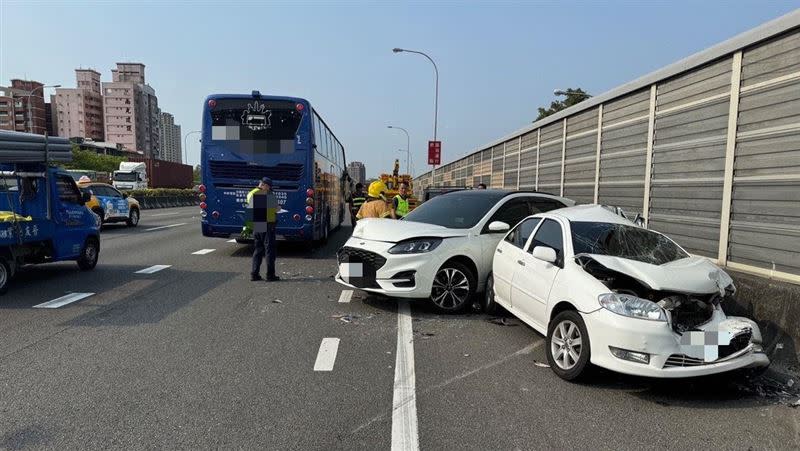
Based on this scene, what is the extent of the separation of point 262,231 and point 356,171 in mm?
93209

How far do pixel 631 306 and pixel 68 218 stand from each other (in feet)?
29.8

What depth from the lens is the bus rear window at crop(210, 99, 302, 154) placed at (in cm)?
1138

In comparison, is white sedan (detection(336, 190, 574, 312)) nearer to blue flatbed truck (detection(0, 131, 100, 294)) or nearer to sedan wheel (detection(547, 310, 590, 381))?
sedan wheel (detection(547, 310, 590, 381))

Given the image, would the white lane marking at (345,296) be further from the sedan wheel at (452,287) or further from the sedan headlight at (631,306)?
the sedan headlight at (631,306)

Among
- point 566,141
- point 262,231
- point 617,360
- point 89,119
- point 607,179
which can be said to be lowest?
point 617,360

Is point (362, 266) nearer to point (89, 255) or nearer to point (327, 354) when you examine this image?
point (327, 354)

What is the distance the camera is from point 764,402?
427 centimetres

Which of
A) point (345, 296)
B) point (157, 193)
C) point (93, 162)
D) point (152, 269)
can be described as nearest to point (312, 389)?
point (345, 296)

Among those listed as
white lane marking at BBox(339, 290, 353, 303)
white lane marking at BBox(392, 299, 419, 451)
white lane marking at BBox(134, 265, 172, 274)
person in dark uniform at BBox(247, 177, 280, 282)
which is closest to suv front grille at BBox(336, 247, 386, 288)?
white lane marking at BBox(339, 290, 353, 303)

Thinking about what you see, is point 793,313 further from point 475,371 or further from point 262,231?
point 262,231

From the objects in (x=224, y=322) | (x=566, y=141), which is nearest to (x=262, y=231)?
(x=224, y=322)

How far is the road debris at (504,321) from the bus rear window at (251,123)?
6874 mm

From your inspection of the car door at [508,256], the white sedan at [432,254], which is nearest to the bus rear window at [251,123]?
the white sedan at [432,254]

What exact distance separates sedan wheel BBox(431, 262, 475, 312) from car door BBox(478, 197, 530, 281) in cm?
25
